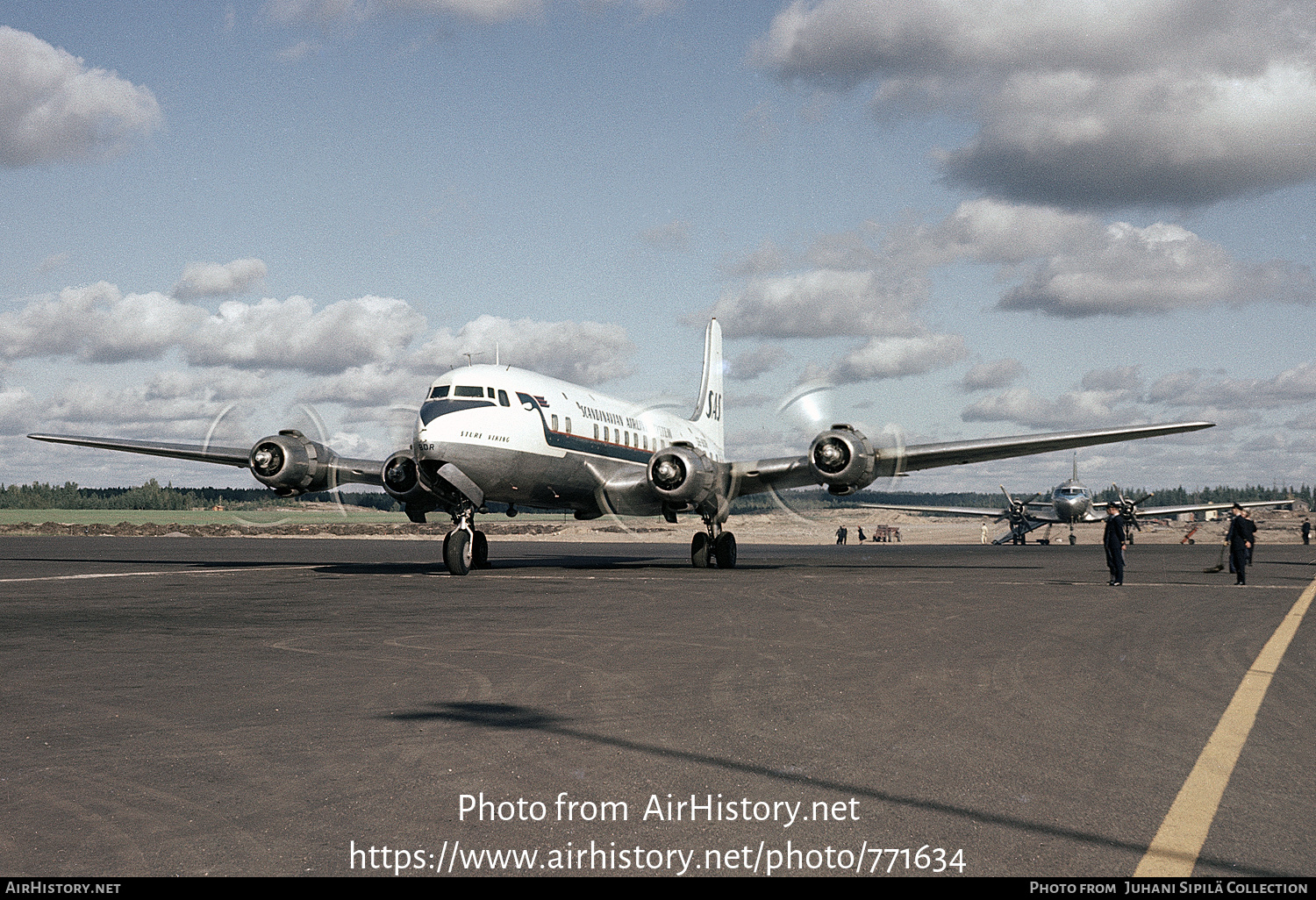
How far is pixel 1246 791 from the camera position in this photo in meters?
5.68

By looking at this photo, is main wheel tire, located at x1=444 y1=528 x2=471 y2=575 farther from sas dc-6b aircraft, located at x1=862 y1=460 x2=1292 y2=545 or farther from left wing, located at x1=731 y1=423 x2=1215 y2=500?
sas dc-6b aircraft, located at x1=862 y1=460 x2=1292 y2=545

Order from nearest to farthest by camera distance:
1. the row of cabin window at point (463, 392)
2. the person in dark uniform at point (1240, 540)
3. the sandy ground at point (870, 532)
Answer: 1. the row of cabin window at point (463, 392)
2. the person in dark uniform at point (1240, 540)
3. the sandy ground at point (870, 532)

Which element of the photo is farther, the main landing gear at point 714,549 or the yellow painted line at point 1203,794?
the main landing gear at point 714,549

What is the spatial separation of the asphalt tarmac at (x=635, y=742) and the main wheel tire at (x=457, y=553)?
876 centimetres

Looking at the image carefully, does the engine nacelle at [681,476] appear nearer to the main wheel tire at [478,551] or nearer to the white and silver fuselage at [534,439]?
the white and silver fuselage at [534,439]

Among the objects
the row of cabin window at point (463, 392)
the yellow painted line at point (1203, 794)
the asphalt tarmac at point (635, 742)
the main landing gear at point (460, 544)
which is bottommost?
the asphalt tarmac at point (635, 742)

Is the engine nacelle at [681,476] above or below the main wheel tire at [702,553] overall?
above

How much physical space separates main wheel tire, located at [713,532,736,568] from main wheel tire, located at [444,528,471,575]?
7925 mm

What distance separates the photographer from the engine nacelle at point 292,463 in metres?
28.3

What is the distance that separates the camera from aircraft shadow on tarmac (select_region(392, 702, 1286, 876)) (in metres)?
4.80

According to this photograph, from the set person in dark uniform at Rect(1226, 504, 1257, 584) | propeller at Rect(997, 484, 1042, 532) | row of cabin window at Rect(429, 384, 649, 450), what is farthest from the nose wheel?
propeller at Rect(997, 484, 1042, 532)

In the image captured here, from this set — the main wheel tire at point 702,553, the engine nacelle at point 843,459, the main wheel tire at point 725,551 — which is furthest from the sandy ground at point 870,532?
the engine nacelle at point 843,459
